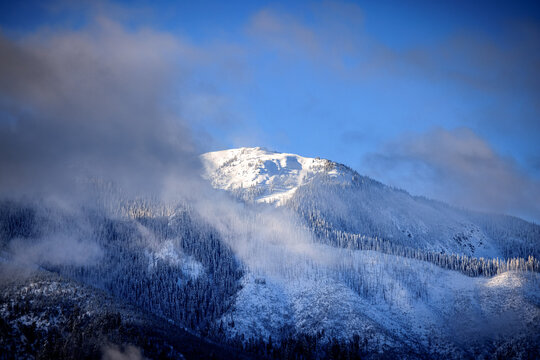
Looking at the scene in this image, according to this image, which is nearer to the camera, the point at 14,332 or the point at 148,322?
the point at 14,332

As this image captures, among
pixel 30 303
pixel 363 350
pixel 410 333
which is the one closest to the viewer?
pixel 30 303

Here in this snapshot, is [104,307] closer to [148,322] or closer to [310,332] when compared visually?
[148,322]

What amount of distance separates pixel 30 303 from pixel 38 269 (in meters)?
34.4

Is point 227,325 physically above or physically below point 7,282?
below

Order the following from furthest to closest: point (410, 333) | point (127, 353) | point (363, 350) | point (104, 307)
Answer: point (410, 333), point (363, 350), point (104, 307), point (127, 353)

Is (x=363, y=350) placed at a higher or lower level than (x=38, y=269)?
lower

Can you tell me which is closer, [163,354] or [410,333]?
[163,354]

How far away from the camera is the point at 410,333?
7407 inches

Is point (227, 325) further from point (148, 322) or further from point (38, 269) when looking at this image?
point (38, 269)

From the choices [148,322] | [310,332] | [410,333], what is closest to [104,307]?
[148,322]

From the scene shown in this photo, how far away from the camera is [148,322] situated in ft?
506

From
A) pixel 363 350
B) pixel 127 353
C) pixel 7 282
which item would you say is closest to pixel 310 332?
pixel 363 350

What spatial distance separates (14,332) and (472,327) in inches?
7281

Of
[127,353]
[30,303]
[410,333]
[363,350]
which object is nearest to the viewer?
[127,353]
